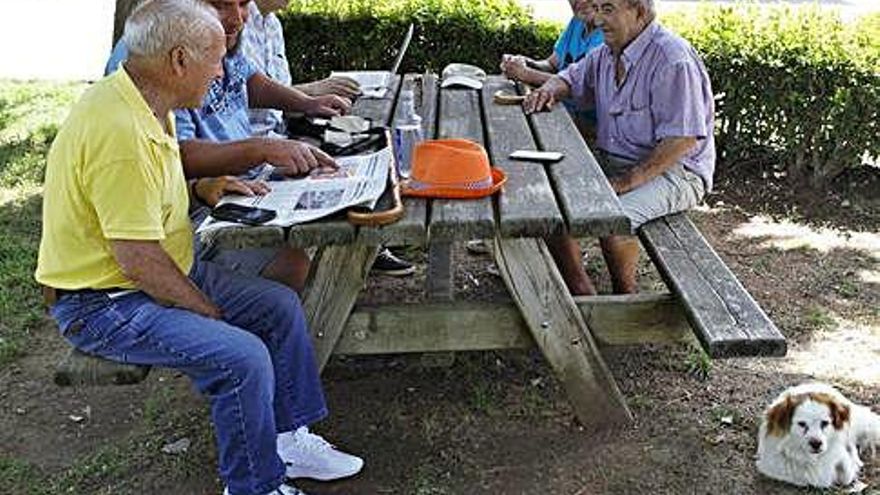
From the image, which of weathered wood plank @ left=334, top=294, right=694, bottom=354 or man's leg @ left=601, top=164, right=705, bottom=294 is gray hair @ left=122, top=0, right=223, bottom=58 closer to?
→ weathered wood plank @ left=334, top=294, right=694, bottom=354

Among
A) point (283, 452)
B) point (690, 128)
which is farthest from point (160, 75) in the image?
point (690, 128)

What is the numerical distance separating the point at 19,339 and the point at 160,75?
6.85 ft

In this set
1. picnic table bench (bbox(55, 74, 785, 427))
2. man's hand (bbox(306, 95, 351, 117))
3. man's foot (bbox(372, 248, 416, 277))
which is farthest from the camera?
man's foot (bbox(372, 248, 416, 277))

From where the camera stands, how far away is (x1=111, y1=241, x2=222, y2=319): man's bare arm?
2605 mm

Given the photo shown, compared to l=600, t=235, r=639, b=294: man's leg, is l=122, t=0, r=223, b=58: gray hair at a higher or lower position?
higher

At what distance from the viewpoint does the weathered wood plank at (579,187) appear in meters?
2.86

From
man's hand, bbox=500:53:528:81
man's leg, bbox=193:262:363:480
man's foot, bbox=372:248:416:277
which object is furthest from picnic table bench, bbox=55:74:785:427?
man's foot, bbox=372:248:416:277

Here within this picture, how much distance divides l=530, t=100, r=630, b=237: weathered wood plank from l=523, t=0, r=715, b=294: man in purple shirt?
239 mm

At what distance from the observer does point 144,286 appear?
8.80 ft

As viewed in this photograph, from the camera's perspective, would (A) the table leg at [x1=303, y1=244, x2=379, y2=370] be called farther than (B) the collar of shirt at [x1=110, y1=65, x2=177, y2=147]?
Yes

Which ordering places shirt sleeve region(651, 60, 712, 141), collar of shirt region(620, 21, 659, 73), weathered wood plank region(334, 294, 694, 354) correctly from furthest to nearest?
collar of shirt region(620, 21, 659, 73), shirt sleeve region(651, 60, 712, 141), weathered wood plank region(334, 294, 694, 354)

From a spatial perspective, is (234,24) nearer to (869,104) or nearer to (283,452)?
(283,452)

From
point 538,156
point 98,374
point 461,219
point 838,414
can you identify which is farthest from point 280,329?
point 838,414

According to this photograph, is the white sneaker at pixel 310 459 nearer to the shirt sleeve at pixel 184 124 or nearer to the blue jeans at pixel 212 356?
the blue jeans at pixel 212 356
